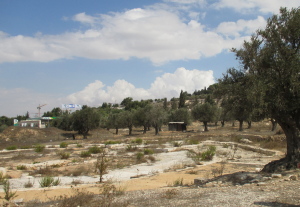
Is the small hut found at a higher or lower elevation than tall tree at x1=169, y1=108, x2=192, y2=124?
lower

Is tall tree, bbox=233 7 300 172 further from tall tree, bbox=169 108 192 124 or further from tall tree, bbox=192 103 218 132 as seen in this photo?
tall tree, bbox=169 108 192 124

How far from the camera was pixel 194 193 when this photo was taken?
863 cm

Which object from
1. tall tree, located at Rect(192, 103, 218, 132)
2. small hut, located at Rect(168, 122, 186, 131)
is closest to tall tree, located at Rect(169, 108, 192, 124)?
small hut, located at Rect(168, 122, 186, 131)

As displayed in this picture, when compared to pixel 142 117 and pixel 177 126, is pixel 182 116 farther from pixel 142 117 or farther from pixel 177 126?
pixel 142 117

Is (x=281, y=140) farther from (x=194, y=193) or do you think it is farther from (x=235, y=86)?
(x=194, y=193)

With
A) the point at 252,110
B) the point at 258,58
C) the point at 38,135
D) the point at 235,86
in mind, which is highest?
the point at 258,58

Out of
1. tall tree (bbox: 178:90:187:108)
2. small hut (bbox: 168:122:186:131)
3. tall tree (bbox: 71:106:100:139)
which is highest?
tall tree (bbox: 178:90:187:108)

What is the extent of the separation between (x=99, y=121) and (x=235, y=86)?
1901 inches

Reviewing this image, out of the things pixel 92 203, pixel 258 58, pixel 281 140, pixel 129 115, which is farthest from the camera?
pixel 129 115

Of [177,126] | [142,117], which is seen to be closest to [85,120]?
[142,117]

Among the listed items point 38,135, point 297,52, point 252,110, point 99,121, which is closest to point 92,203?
point 252,110

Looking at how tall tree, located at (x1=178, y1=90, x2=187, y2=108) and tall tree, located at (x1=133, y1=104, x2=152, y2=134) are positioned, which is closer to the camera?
tall tree, located at (x1=133, y1=104, x2=152, y2=134)

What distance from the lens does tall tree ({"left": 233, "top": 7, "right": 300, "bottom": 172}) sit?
10109 mm

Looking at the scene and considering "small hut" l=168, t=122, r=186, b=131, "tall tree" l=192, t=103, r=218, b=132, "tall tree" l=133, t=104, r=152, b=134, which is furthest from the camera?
"small hut" l=168, t=122, r=186, b=131
